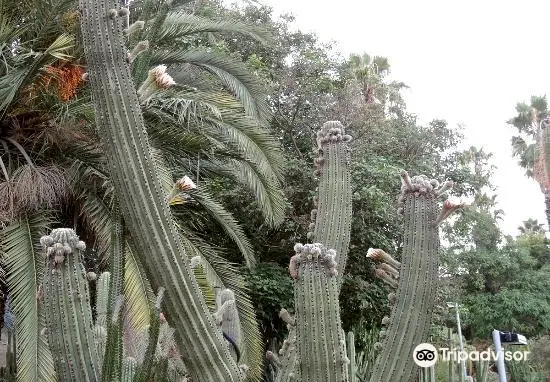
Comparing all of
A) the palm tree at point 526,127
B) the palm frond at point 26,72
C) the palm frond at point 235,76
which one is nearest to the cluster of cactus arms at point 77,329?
the palm frond at point 26,72

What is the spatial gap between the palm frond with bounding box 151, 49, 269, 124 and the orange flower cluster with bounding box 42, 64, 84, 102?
1.35 m

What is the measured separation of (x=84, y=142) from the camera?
6.63 m

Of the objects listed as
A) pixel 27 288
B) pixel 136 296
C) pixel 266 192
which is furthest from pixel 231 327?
pixel 266 192

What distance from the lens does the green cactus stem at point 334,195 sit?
3.51 meters

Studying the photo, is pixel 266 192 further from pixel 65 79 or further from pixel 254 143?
pixel 65 79

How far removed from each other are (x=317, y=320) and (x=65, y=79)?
507 cm

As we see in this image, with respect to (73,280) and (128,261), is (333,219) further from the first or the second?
(128,261)

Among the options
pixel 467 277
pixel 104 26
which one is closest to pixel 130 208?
pixel 104 26

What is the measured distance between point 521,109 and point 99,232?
18.0 metres

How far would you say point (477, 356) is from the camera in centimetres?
484

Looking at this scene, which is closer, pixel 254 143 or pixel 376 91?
Answer: pixel 254 143

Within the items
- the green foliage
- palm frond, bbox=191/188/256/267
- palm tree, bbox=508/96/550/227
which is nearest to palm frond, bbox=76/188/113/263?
palm frond, bbox=191/188/256/267

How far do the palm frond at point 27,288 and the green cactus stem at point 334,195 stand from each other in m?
2.84

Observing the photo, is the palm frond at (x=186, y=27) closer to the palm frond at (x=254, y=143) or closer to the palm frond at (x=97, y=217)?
the palm frond at (x=254, y=143)
